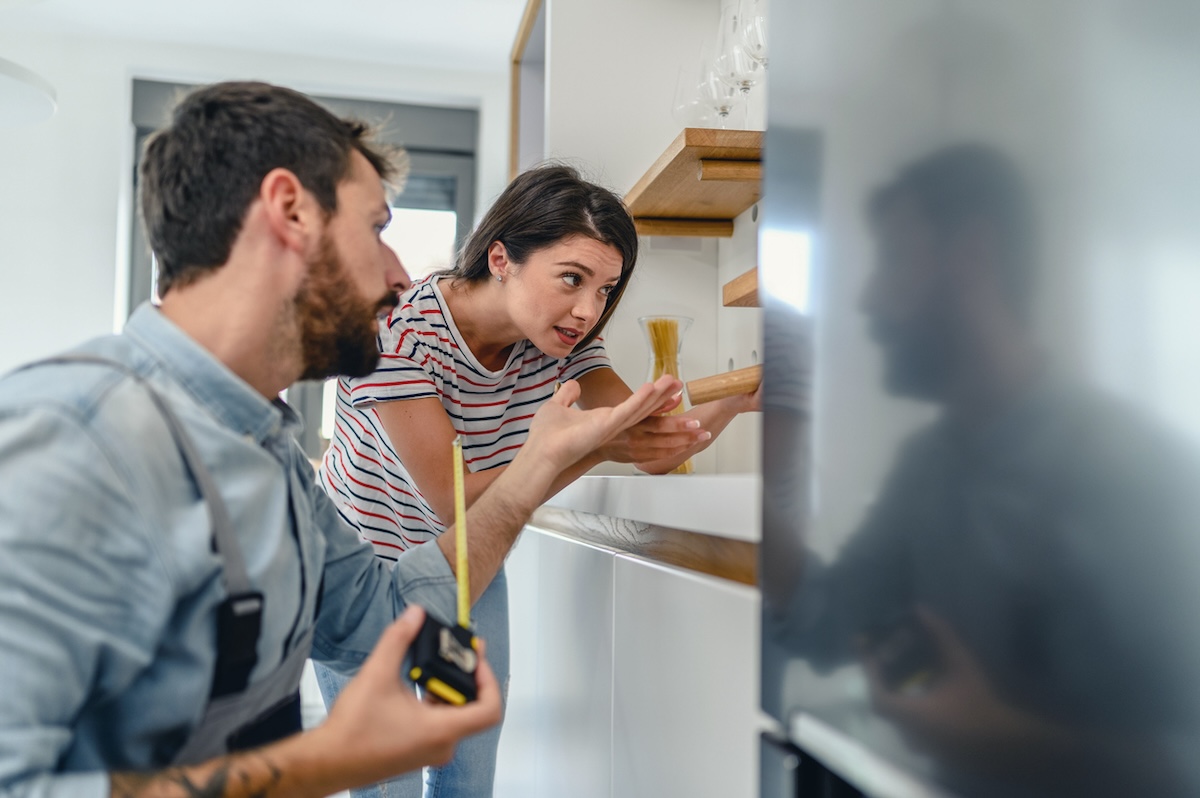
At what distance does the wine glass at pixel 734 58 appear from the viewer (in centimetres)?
143

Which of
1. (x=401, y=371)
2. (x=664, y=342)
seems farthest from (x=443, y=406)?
(x=664, y=342)

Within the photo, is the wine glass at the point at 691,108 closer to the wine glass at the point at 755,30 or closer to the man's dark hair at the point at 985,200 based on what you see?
the wine glass at the point at 755,30

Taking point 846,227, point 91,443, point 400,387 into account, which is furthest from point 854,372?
point 400,387

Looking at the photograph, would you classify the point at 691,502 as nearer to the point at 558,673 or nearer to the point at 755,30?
the point at 558,673

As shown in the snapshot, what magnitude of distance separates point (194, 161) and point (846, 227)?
483 mm

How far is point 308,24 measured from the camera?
9.10 feet

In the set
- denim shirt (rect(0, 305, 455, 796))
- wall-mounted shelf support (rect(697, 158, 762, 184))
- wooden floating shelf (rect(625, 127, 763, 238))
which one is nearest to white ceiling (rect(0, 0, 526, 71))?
wooden floating shelf (rect(625, 127, 763, 238))

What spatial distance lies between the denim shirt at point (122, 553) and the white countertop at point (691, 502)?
29 centimetres

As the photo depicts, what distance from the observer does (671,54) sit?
1.76m

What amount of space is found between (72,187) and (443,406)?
222 cm

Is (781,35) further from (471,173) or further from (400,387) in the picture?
(471,173)

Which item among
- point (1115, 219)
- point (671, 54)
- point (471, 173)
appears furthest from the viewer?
point (471, 173)

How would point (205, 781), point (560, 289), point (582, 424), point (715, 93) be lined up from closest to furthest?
point (205, 781)
point (582, 424)
point (560, 289)
point (715, 93)

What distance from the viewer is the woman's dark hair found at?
4.15ft
